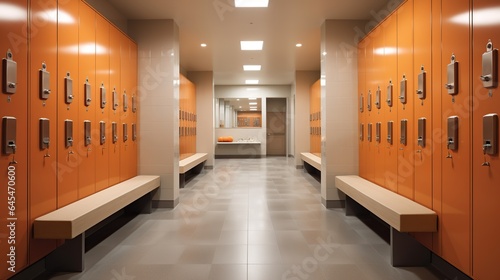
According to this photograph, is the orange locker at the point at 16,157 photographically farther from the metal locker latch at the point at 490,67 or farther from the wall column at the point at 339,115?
the wall column at the point at 339,115

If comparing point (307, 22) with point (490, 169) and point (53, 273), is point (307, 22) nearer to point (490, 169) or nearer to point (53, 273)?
point (490, 169)

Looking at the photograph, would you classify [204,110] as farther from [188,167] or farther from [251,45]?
[188,167]

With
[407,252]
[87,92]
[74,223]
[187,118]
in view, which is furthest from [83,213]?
[187,118]

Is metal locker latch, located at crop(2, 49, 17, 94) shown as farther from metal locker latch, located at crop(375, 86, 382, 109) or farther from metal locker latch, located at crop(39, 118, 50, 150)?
metal locker latch, located at crop(375, 86, 382, 109)

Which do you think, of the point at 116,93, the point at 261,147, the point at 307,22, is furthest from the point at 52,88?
the point at 261,147

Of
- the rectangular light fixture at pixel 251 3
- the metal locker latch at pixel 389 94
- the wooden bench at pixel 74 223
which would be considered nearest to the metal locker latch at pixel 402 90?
the metal locker latch at pixel 389 94

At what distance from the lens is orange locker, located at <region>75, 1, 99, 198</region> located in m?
3.52

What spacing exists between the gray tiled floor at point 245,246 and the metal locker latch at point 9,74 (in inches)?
68.9

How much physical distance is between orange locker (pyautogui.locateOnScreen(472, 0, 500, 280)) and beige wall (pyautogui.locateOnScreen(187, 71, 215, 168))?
29.1ft

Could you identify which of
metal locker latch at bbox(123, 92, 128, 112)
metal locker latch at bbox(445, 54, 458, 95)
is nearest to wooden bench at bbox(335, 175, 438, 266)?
metal locker latch at bbox(445, 54, 458, 95)

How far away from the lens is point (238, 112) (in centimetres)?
1766

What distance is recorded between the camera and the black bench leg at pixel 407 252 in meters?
3.11

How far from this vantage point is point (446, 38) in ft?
8.83

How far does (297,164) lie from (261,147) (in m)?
4.27
